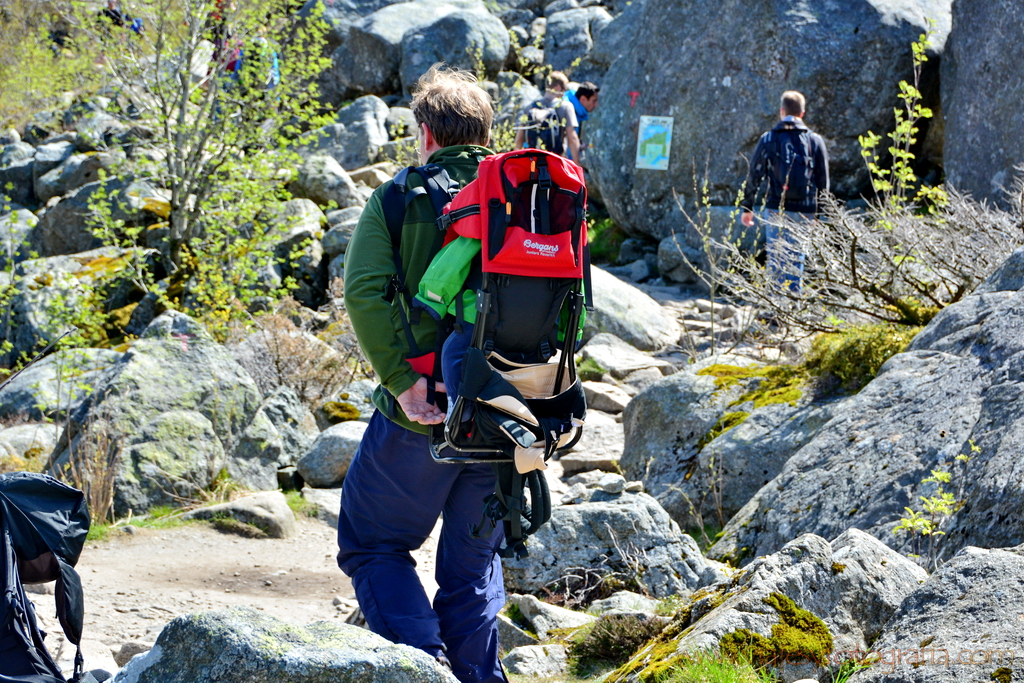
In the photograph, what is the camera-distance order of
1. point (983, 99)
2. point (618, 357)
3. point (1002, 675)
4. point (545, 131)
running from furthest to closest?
1. point (545, 131)
2. point (983, 99)
3. point (618, 357)
4. point (1002, 675)

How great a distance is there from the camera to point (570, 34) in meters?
19.3

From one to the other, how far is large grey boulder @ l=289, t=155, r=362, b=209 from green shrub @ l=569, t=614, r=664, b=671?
11.1 m

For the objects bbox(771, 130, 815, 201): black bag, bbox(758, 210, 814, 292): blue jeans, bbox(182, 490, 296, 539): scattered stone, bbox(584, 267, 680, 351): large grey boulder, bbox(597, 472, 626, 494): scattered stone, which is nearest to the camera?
bbox(597, 472, 626, 494): scattered stone

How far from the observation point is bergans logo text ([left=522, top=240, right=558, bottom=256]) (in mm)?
2783

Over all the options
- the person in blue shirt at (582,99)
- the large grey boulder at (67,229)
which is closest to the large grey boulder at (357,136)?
the large grey boulder at (67,229)

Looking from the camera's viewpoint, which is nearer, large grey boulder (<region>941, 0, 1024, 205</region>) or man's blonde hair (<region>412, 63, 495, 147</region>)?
man's blonde hair (<region>412, 63, 495, 147</region>)

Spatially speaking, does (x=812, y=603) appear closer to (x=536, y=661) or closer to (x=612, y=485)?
(x=536, y=661)

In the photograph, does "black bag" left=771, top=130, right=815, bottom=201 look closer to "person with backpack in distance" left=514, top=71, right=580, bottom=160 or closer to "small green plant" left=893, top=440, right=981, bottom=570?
"person with backpack in distance" left=514, top=71, right=580, bottom=160

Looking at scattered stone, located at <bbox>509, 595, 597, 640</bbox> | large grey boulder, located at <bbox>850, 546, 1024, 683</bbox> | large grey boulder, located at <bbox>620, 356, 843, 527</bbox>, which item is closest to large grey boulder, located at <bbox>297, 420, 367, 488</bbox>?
large grey boulder, located at <bbox>620, 356, 843, 527</bbox>

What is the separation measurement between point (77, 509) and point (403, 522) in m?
1.02

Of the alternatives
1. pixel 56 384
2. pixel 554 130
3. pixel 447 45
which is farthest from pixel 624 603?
pixel 447 45

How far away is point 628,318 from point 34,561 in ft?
26.6

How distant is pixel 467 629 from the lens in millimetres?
3090

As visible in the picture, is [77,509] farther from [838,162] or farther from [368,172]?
[368,172]
